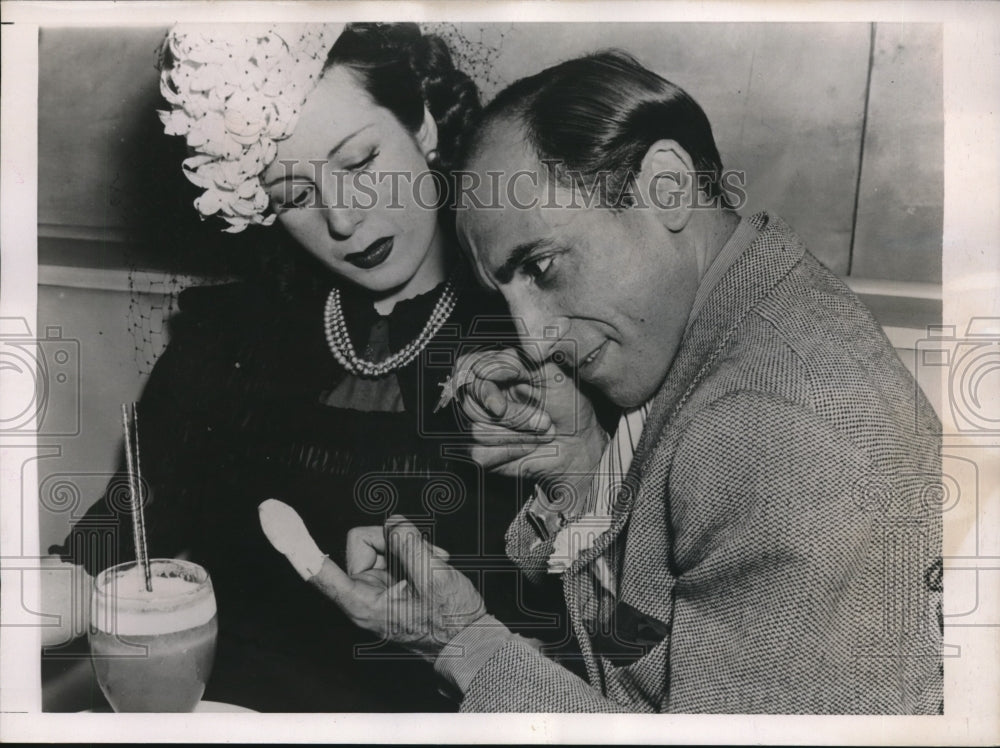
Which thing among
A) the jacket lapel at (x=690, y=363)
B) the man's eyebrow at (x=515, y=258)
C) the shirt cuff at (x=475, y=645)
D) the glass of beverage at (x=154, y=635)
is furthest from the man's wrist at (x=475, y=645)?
the man's eyebrow at (x=515, y=258)

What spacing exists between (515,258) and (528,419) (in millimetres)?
210

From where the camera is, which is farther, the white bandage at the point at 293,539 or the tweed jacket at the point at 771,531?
the white bandage at the point at 293,539

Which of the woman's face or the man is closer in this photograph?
the man

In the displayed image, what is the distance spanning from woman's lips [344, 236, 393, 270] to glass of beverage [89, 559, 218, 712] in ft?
1.52

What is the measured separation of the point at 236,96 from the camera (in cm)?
124

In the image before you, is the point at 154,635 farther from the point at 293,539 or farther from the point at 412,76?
the point at 412,76

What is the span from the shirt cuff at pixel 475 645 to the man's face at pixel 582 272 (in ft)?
1.10

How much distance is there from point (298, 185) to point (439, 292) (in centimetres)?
23

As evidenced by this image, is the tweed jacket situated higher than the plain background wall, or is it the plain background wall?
the plain background wall

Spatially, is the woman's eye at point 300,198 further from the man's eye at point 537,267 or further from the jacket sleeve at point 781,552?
the jacket sleeve at point 781,552

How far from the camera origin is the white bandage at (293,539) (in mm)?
1252

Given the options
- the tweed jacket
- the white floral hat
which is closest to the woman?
the white floral hat

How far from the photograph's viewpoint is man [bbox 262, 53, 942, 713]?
1104mm

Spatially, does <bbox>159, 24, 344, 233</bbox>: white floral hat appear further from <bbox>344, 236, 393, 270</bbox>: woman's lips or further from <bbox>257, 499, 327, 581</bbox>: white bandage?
<bbox>257, 499, 327, 581</bbox>: white bandage
